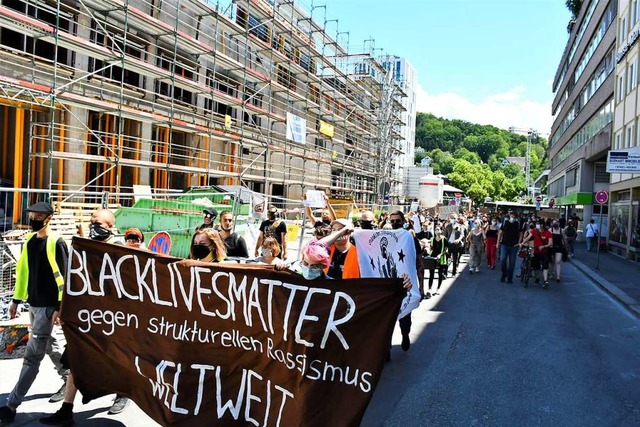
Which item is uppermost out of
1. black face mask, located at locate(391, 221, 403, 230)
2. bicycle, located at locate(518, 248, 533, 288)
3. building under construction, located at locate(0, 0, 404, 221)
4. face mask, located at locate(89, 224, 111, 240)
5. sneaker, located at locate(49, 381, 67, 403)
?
building under construction, located at locate(0, 0, 404, 221)

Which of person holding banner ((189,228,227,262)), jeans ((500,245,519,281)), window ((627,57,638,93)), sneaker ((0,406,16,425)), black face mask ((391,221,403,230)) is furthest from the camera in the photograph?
Answer: window ((627,57,638,93))

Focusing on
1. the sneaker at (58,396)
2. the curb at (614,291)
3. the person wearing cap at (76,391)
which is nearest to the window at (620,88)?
the curb at (614,291)

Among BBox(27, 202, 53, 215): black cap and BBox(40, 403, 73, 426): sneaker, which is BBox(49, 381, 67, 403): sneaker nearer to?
BBox(40, 403, 73, 426): sneaker

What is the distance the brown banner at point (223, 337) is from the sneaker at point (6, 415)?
2.43 feet

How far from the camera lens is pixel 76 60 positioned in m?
17.9

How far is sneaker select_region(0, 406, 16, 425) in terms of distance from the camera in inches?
177

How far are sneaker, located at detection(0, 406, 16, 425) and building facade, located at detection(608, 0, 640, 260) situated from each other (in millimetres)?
22568

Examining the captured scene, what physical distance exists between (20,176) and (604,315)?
16271mm

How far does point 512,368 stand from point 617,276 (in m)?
12.2

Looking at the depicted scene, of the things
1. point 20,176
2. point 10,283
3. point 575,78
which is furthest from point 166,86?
point 575,78

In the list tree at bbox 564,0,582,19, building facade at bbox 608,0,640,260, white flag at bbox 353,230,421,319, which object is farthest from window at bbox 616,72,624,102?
tree at bbox 564,0,582,19

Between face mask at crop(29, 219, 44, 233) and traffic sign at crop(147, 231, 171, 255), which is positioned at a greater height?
face mask at crop(29, 219, 44, 233)

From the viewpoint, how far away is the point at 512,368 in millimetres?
6465

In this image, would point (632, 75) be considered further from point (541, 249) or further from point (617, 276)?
point (541, 249)
